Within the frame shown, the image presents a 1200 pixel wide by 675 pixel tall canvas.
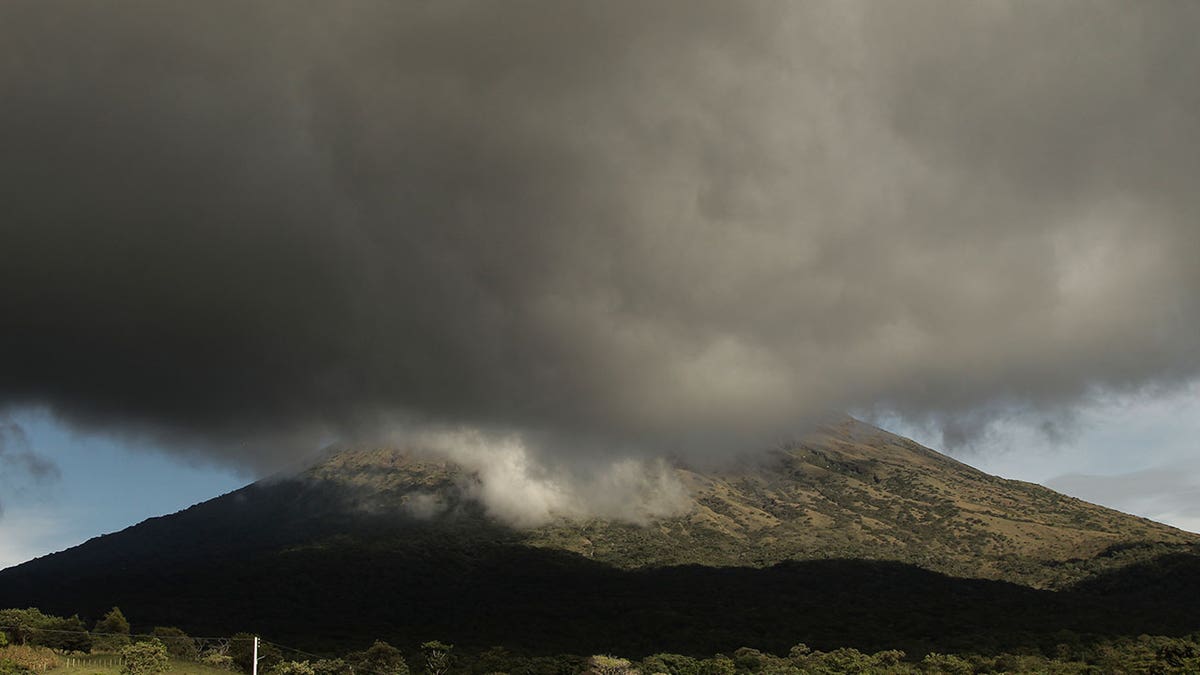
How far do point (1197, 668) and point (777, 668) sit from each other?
2482 inches

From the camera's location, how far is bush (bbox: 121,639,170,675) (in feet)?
279

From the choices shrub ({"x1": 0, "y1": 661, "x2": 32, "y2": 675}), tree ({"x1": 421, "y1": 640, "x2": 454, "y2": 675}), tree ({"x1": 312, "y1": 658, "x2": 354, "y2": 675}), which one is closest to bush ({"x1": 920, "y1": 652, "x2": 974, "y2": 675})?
tree ({"x1": 421, "y1": 640, "x2": 454, "y2": 675})

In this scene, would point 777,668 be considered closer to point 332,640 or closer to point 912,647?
point 912,647

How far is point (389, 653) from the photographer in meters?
148

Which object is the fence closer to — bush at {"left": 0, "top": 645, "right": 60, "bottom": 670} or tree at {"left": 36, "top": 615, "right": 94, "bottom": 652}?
bush at {"left": 0, "top": 645, "right": 60, "bottom": 670}

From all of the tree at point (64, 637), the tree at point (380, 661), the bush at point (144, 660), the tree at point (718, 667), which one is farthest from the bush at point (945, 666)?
the tree at point (64, 637)

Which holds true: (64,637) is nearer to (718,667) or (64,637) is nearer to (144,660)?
(144,660)

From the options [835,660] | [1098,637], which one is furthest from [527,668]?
[1098,637]

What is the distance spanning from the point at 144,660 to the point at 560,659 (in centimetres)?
8791

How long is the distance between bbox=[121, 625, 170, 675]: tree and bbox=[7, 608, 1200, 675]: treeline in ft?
44.8

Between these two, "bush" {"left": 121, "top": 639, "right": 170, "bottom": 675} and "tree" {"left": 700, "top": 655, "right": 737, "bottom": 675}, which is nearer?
"bush" {"left": 121, "top": 639, "right": 170, "bottom": 675}

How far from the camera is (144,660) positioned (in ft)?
285

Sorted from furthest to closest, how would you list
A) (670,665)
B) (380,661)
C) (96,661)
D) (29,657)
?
(670,665) → (380,661) → (96,661) → (29,657)

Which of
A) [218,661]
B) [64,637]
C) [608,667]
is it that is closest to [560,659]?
[608,667]
